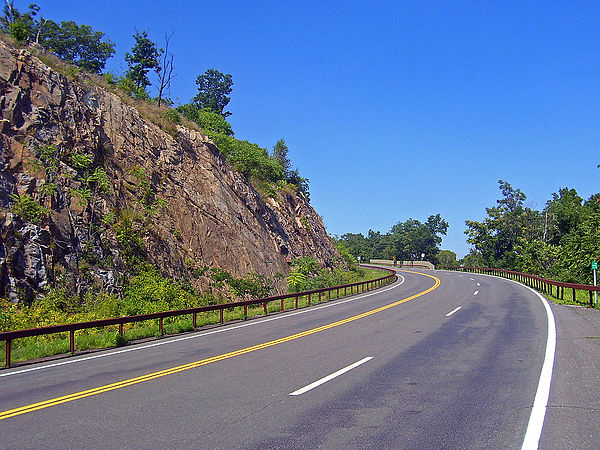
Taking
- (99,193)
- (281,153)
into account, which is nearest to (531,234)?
(281,153)

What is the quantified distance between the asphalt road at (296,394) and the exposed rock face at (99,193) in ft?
23.9

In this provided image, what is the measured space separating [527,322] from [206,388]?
1287cm

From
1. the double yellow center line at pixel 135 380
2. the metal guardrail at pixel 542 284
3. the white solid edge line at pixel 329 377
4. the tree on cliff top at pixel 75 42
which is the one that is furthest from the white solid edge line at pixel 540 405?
the tree on cliff top at pixel 75 42

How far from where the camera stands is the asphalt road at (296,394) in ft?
19.4

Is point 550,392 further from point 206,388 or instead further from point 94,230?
point 94,230

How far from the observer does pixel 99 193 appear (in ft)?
77.5

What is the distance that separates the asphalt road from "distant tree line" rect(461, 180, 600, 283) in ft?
100

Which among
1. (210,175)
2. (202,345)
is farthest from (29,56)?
(202,345)

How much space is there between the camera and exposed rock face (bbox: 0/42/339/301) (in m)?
19.0

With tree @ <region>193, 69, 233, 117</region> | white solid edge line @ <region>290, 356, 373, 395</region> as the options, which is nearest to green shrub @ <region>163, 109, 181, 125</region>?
white solid edge line @ <region>290, 356, 373, 395</region>

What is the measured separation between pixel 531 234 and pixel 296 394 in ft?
256

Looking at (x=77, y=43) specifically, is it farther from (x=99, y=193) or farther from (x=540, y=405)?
(x=540, y=405)

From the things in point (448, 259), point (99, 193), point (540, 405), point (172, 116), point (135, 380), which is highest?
point (172, 116)

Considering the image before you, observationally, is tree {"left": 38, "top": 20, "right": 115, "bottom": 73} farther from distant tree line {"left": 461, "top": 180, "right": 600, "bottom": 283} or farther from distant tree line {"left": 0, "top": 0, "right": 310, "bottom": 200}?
distant tree line {"left": 461, "top": 180, "right": 600, "bottom": 283}
